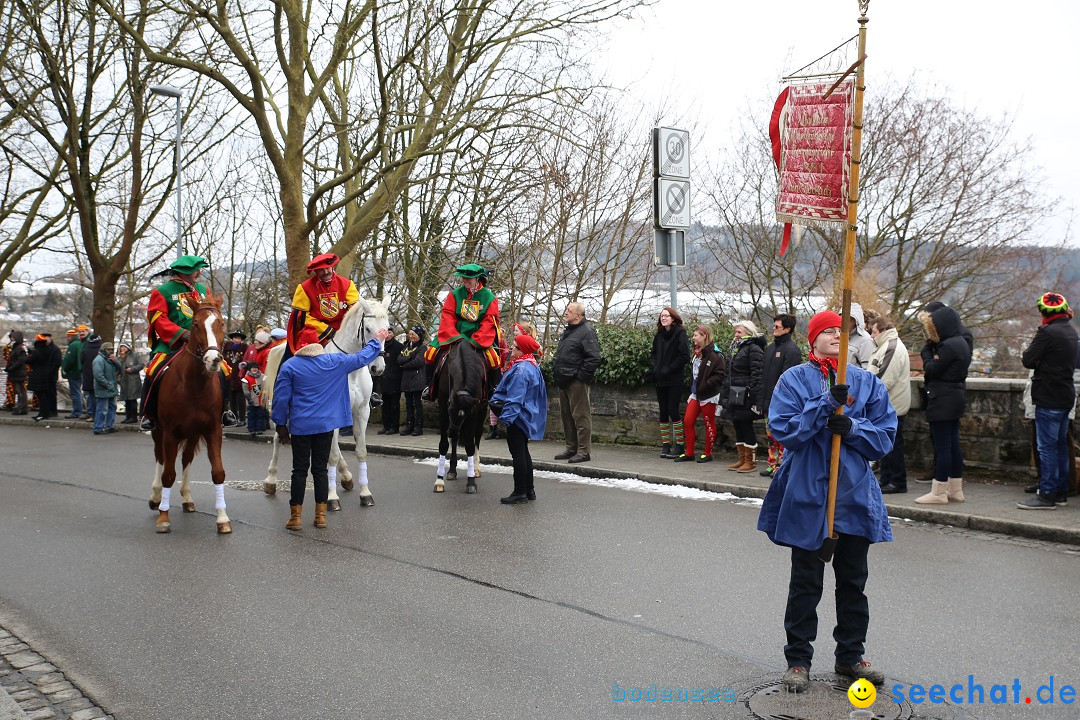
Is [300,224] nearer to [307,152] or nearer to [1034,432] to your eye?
[307,152]

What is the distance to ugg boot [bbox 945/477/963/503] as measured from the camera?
957cm

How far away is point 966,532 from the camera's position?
8711 mm

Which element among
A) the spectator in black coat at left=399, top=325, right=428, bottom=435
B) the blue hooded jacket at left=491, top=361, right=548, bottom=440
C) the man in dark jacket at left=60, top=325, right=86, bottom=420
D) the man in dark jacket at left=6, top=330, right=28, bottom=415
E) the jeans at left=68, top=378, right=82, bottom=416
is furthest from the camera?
the man in dark jacket at left=6, top=330, right=28, bottom=415

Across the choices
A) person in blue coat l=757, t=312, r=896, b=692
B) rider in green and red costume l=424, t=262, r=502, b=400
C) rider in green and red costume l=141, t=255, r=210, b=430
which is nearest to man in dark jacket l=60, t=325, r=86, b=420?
rider in green and red costume l=141, t=255, r=210, b=430

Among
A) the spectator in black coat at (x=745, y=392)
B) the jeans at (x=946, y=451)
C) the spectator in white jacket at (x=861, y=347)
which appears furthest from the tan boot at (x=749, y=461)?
the jeans at (x=946, y=451)

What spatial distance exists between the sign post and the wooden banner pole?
26.9 feet

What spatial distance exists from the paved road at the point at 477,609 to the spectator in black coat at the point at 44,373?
15795mm

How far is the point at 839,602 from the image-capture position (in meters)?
4.89

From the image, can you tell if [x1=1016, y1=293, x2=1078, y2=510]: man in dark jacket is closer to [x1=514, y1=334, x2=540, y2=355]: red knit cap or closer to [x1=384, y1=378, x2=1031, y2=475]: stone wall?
[x1=384, y1=378, x2=1031, y2=475]: stone wall

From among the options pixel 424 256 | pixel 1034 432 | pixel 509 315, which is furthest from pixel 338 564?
pixel 424 256

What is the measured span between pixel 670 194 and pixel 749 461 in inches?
152

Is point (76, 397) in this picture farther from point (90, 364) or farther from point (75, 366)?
point (90, 364)

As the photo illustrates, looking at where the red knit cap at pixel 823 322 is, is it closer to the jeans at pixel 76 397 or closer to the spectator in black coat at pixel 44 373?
the jeans at pixel 76 397

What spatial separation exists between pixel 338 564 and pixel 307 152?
19724mm
